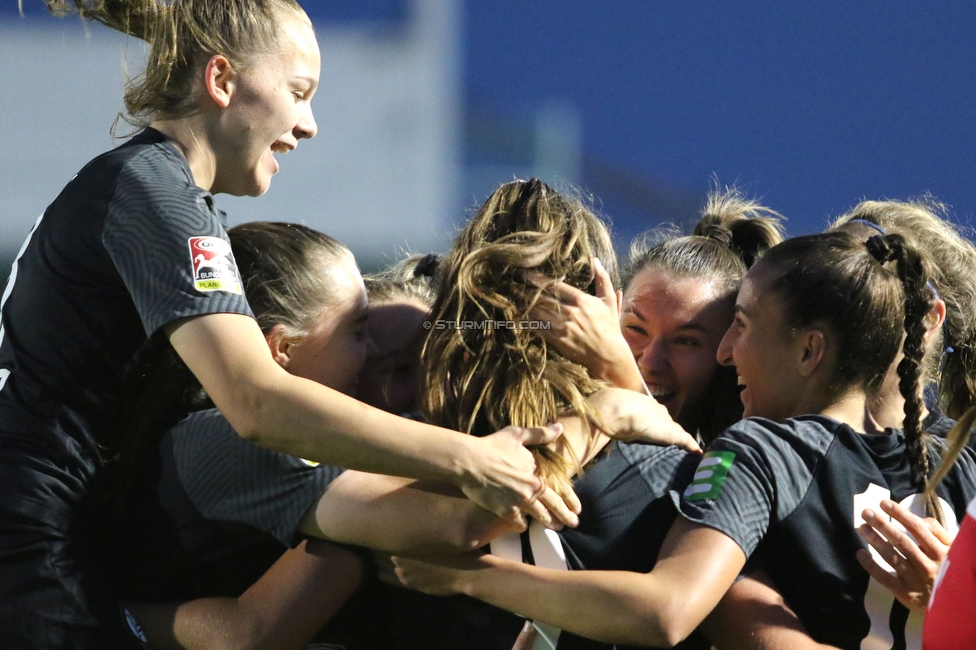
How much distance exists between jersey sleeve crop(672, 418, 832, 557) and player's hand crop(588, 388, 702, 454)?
11cm

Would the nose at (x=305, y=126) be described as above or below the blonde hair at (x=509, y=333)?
above

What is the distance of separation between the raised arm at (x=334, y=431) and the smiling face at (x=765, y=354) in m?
0.75

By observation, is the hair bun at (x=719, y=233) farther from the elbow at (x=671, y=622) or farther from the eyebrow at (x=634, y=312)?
the elbow at (x=671, y=622)

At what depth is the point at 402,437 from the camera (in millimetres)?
1983

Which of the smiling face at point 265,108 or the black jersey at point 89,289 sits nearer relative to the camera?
the black jersey at point 89,289

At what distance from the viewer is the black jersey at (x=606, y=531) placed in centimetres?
217

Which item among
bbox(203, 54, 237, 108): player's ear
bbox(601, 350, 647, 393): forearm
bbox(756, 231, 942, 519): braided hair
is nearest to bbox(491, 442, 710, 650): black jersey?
bbox(601, 350, 647, 393): forearm

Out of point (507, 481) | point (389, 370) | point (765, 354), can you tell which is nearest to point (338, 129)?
point (389, 370)

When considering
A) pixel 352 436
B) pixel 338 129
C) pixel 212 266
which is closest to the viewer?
pixel 352 436

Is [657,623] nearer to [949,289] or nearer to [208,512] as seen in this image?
[208,512]

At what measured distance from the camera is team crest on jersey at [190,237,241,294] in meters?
2.06

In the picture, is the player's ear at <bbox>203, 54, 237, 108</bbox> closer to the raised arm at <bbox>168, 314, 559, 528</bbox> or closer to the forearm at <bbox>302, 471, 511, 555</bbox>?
the raised arm at <bbox>168, 314, 559, 528</bbox>

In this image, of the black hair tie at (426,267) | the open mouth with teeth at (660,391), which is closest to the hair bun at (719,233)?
the open mouth with teeth at (660,391)

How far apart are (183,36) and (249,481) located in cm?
103
